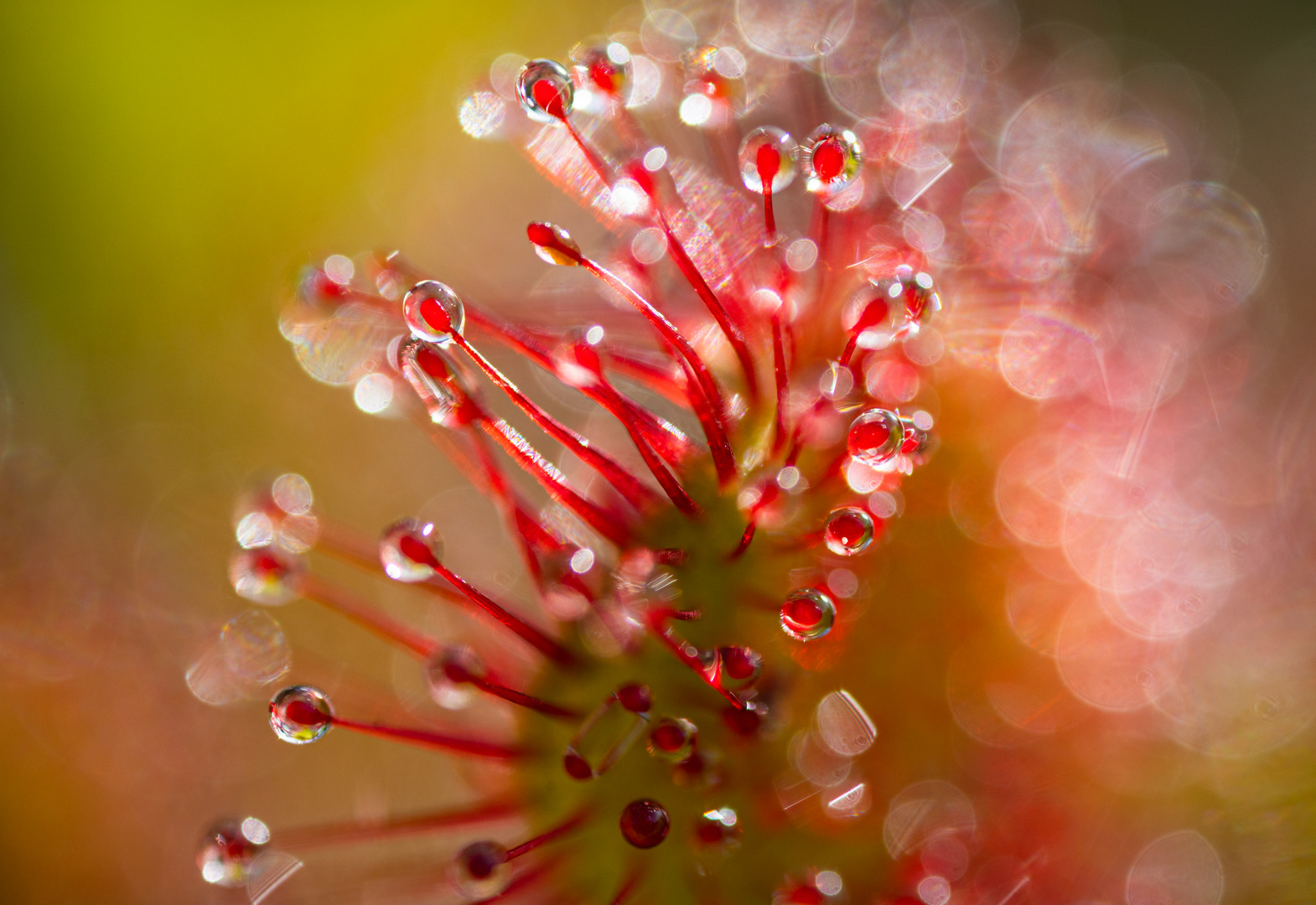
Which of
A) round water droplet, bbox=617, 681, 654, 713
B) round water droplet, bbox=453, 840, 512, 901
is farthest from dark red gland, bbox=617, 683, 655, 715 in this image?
round water droplet, bbox=453, 840, 512, 901

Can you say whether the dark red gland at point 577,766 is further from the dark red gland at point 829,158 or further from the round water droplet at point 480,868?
the dark red gland at point 829,158

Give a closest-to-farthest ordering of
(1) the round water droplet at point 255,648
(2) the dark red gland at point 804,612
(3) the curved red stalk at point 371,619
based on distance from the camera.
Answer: (2) the dark red gland at point 804,612
(3) the curved red stalk at point 371,619
(1) the round water droplet at point 255,648

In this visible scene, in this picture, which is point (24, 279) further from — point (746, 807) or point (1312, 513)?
point (1312, 513)

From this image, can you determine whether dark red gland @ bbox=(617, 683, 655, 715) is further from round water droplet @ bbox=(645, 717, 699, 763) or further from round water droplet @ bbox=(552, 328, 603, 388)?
round water droplet @ bbox=(552, 328, 603, 388)

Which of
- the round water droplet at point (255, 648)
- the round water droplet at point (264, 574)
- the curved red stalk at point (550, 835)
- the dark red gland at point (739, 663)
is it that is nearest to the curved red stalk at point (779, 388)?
the dark red gland at point (739, 663)

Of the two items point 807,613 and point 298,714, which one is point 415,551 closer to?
point 298,714

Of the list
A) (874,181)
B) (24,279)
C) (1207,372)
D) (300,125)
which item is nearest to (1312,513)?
(1207,372)
